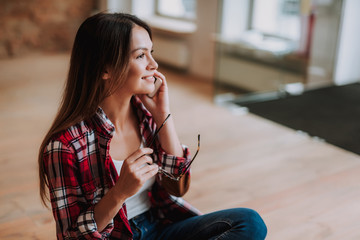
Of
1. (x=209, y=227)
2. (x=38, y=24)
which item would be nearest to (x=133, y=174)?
(x=209, y=227)

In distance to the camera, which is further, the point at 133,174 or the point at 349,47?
the point at 349,47

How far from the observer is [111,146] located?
134 centimetres

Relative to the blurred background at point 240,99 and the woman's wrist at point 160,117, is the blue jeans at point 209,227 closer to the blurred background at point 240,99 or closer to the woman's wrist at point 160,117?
the woman's wrist at point 160,117

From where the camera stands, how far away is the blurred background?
233cm

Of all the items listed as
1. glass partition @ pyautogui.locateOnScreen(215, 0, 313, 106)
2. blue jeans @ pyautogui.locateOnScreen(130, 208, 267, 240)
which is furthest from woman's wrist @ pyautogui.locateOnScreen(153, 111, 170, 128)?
glass partition @ pyautogui.locateOnScreen(215, 0, 313, 106)

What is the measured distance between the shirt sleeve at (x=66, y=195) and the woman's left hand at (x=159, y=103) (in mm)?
340

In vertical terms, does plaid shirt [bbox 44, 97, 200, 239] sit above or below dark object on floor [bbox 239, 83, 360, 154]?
above

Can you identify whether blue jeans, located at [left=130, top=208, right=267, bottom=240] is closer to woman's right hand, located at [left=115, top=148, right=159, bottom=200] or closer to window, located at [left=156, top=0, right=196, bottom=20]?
woman's right hand, located at [left=115, top=148, right=159, bottom=200]

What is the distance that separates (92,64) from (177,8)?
5.03 m

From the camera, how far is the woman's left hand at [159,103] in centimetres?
139

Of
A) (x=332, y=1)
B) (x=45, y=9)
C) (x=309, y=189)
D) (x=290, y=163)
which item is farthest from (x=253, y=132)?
(x=45, y=9)

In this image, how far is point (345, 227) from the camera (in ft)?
6.92

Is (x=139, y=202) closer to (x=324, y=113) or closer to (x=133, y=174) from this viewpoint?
(x=133, y=174)

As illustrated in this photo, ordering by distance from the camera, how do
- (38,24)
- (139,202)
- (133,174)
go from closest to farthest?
(133,174) → (139,202) → (38,24)
